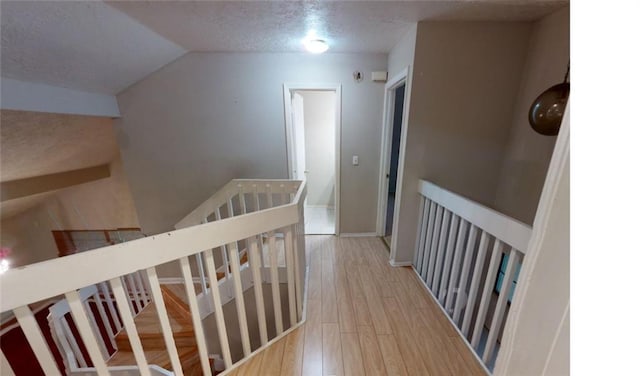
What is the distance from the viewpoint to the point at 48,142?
221 centimetres

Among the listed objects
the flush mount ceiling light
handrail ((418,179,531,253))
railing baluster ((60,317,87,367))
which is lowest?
railing baluster ((60,317,87,367))

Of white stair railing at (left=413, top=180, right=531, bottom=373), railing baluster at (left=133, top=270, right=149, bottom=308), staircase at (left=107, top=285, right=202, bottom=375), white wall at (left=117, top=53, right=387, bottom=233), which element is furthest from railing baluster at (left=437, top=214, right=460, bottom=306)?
railing baluster at (left=133, top=270, right=149, bottom=308)

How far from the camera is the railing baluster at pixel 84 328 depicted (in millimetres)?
784

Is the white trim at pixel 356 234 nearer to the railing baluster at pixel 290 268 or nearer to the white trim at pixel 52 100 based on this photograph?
the railing baluster at pixel 290 268

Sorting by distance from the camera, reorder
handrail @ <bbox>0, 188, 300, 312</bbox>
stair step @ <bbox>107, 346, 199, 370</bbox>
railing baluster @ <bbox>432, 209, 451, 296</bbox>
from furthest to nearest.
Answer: stair step @ <bbox>107, 346, 199, 370</bbox>
railing baluster @ <bbox>432, 209, 451, 296</bbox>
handrail @ <bbox>0, 188, 300, 312</bbox>

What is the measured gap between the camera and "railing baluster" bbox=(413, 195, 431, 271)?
1.97 m

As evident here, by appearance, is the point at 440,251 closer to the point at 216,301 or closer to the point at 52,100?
the point at 216,301

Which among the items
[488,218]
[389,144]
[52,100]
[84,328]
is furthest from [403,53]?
[52,100]

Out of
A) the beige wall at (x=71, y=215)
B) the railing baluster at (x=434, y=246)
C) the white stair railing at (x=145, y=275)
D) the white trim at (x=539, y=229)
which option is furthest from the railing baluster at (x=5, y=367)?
the beige wall at (x=71, y=215)

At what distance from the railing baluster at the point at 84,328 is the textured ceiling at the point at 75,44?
5.24 feet

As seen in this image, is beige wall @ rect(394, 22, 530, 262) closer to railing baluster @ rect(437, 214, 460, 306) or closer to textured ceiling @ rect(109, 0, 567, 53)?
textured ceiling @ rect(109, 0, 567, 53)

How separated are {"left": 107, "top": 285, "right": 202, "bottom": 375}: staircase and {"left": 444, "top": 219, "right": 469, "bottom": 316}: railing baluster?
244 cm
